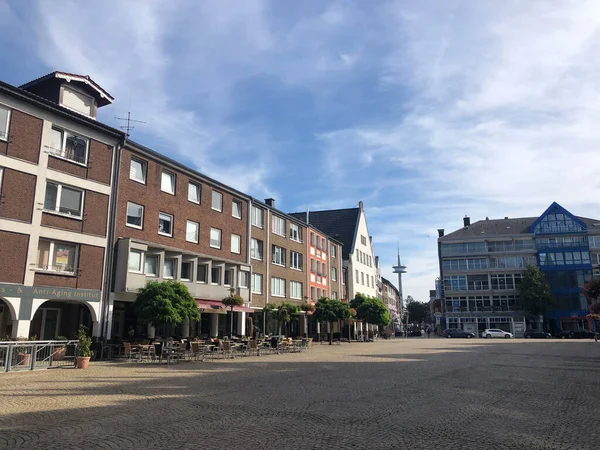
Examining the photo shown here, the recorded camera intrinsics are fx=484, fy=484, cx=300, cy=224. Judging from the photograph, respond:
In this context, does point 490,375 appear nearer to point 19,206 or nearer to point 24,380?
point 24,380

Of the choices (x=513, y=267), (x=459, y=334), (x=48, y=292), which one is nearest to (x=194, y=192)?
(x=48, y=292)

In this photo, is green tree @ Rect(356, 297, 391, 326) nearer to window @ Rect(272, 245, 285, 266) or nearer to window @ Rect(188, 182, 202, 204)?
window @ Rect(272, 245, 285, 266)

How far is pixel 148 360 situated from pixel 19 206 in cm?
914

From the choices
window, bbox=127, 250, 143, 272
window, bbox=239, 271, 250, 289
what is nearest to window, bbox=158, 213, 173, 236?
window, bbox=127, 250, 143, 272

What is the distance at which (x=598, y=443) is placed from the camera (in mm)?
7598

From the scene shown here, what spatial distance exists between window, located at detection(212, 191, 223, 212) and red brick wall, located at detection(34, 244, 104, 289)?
11.1 m

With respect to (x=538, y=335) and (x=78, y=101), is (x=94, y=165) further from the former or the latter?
(x=538, y=335)

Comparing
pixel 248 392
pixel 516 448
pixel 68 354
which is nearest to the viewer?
pixel 516 448

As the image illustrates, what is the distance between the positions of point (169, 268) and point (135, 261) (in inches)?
133

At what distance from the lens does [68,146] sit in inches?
953

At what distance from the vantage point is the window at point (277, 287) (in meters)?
42.2

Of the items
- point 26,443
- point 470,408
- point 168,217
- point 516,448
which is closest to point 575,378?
point 470,408

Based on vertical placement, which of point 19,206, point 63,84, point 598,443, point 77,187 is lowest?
point 598,443

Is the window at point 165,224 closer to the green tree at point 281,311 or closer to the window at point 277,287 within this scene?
the green tree at point 281,311
